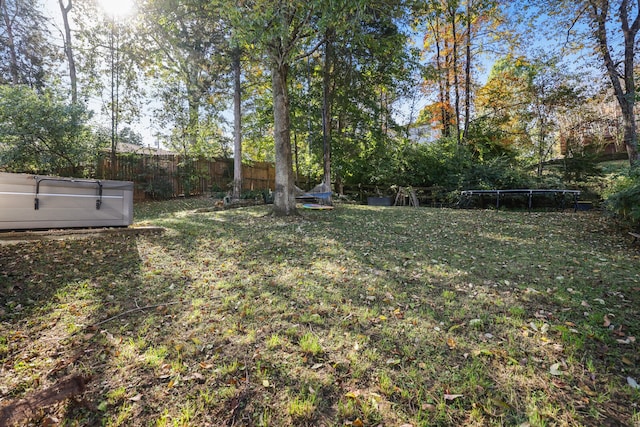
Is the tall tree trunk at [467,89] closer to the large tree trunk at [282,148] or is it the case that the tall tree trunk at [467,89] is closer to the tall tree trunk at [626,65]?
the tall tree trunk at [626,65]

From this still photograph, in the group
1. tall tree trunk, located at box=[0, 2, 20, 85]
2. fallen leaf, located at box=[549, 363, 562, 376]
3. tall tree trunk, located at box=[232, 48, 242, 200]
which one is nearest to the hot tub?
fallen leaf, located at box=[549, 363, 562, 376]

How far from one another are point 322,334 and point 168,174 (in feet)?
40.6

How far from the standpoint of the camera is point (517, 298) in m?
2.81

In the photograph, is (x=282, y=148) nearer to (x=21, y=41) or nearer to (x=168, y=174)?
(x=168, y=174)

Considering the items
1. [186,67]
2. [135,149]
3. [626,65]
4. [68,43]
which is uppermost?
[68,43]

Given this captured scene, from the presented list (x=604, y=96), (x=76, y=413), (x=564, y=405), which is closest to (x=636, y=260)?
(x=564, y=405)

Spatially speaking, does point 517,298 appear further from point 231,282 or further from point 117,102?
point 117,102

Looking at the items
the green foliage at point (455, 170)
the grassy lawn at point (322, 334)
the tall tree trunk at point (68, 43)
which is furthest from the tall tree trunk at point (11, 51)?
the green foliage at point (455, 170)

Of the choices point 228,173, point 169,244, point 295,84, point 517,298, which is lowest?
point 517,298

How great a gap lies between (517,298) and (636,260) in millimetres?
2432

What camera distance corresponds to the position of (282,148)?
22.0ft

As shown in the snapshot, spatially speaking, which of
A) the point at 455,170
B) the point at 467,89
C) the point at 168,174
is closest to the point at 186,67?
the point at 168,174

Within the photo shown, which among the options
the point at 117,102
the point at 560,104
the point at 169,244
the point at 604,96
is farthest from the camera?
the point at 117,102

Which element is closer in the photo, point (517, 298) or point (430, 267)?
point (517, 298)
